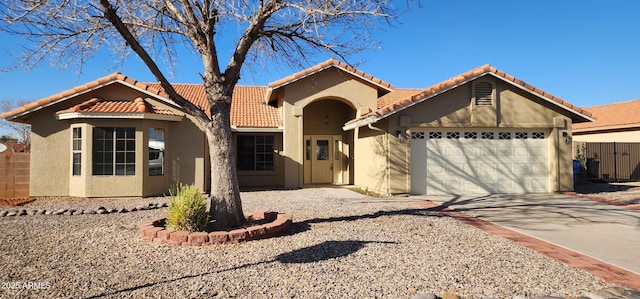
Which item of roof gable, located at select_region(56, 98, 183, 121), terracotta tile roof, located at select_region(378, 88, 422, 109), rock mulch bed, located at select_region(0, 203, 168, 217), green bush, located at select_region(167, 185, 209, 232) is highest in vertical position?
terracotta tile roof, located at select_region(378, 88, 422, 109)

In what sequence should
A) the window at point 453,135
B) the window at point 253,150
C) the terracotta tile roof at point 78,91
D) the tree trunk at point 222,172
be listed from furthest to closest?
the window at point 253,150, the window at point 453,135, the terracotta tile roof at point 78,91, the tree trunk at point 222,172

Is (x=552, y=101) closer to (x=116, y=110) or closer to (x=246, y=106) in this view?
(x=246, y=106)

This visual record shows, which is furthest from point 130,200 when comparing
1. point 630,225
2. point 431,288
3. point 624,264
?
point 630,225

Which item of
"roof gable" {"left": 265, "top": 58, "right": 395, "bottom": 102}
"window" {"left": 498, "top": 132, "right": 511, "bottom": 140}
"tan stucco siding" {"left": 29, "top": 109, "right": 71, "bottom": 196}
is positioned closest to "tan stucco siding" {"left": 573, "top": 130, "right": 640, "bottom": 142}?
"window" {"left": 498, "top": 132, "right": 511, "bottom": 140}

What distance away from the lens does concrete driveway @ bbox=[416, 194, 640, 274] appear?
6.19 metres

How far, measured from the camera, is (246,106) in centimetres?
1814

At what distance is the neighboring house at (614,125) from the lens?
21672mm

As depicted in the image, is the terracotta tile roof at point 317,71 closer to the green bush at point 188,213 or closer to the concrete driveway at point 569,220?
the concrete driveway at point 569,220

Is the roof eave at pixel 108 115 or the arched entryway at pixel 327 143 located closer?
the roof eave at pixel 108 115

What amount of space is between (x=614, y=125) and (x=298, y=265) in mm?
24156

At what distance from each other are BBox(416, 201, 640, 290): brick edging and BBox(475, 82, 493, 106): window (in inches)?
215

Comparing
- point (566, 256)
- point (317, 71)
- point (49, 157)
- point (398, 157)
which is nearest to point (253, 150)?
point (317, 71)

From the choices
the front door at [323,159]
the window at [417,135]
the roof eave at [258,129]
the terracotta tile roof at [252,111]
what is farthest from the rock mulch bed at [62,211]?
the front door at [323,159]

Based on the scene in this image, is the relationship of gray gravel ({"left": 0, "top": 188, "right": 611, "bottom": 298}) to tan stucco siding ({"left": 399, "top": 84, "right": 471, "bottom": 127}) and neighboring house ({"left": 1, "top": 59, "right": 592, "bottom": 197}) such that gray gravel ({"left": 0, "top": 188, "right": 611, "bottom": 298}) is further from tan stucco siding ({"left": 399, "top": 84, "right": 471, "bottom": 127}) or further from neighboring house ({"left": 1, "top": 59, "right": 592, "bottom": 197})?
tan stucco siding ({"left": 399, "top": 84, "right": 471, "bottom": 127})
